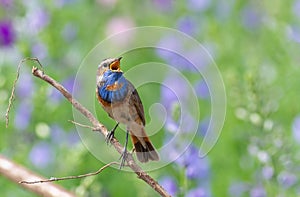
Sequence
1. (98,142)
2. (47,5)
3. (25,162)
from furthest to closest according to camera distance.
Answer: (47,5)
(25,162)
(98,142)

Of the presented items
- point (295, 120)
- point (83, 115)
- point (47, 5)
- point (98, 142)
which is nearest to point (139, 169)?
point (83, 115)

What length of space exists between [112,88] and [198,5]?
8.93ft

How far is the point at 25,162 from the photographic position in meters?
2.28

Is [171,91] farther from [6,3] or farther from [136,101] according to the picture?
[136,101]

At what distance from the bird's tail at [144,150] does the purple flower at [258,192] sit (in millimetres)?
1119

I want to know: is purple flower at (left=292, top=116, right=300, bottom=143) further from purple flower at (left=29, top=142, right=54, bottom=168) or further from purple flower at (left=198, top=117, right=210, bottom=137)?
purple flower at (left=29, top=142, right=54, bottom=168)

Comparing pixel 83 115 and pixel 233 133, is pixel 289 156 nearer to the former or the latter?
pixel 233 133

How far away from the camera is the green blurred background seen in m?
1.86

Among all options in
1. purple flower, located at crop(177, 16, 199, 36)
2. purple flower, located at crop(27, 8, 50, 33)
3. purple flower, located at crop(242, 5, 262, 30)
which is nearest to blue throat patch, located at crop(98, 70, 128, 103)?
purple flower, located at crop(27, 8, 50, 33)

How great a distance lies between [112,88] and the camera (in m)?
0.81

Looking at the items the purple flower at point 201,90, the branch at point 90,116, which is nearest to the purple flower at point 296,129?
the purple flower at point 201,90

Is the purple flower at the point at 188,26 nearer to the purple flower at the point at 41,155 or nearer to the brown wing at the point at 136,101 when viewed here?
the purple flower at the point at 41,155

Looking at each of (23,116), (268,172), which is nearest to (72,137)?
(23,116)

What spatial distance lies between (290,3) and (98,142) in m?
1.70
